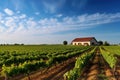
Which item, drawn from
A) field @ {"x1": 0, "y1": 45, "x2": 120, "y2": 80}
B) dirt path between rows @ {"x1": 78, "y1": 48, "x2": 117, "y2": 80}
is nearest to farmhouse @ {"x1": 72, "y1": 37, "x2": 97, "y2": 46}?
field @ {"x1": 0, "y1": 45, "x2": 120, "y2": 80}

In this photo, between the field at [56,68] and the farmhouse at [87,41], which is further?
the farmhouse at [87,41]

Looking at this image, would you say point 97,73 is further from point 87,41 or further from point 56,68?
point 87,41

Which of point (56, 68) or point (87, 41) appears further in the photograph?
point (87, 41)

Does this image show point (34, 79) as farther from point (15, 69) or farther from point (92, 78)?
point (92, 78)

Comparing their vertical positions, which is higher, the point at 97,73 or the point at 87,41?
the point at 87,41

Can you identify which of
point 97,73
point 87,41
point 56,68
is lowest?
point 97,73

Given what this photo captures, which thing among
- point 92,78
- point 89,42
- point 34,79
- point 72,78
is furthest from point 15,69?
point 89,42

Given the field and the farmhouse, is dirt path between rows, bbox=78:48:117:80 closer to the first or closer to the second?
the field

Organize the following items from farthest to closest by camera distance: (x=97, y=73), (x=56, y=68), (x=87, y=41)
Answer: (x=87, y=41)
(x=56, y=68)
(x=97, y=73)

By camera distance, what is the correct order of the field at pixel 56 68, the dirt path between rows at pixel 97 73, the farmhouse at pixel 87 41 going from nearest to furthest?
1. the field at pixel 56 68
2. the dirt path between rows at pixel 97 73
3. the farmhouse at pixel 87 41

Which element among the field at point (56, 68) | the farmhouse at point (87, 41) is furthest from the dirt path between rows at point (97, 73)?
the farmhouse at point (87, 41)

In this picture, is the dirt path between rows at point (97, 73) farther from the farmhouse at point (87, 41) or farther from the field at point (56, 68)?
the farmhouse at point (87, 41)

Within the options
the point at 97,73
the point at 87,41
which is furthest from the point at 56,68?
the point at 87,41

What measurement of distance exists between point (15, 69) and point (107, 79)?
7.09 meters
